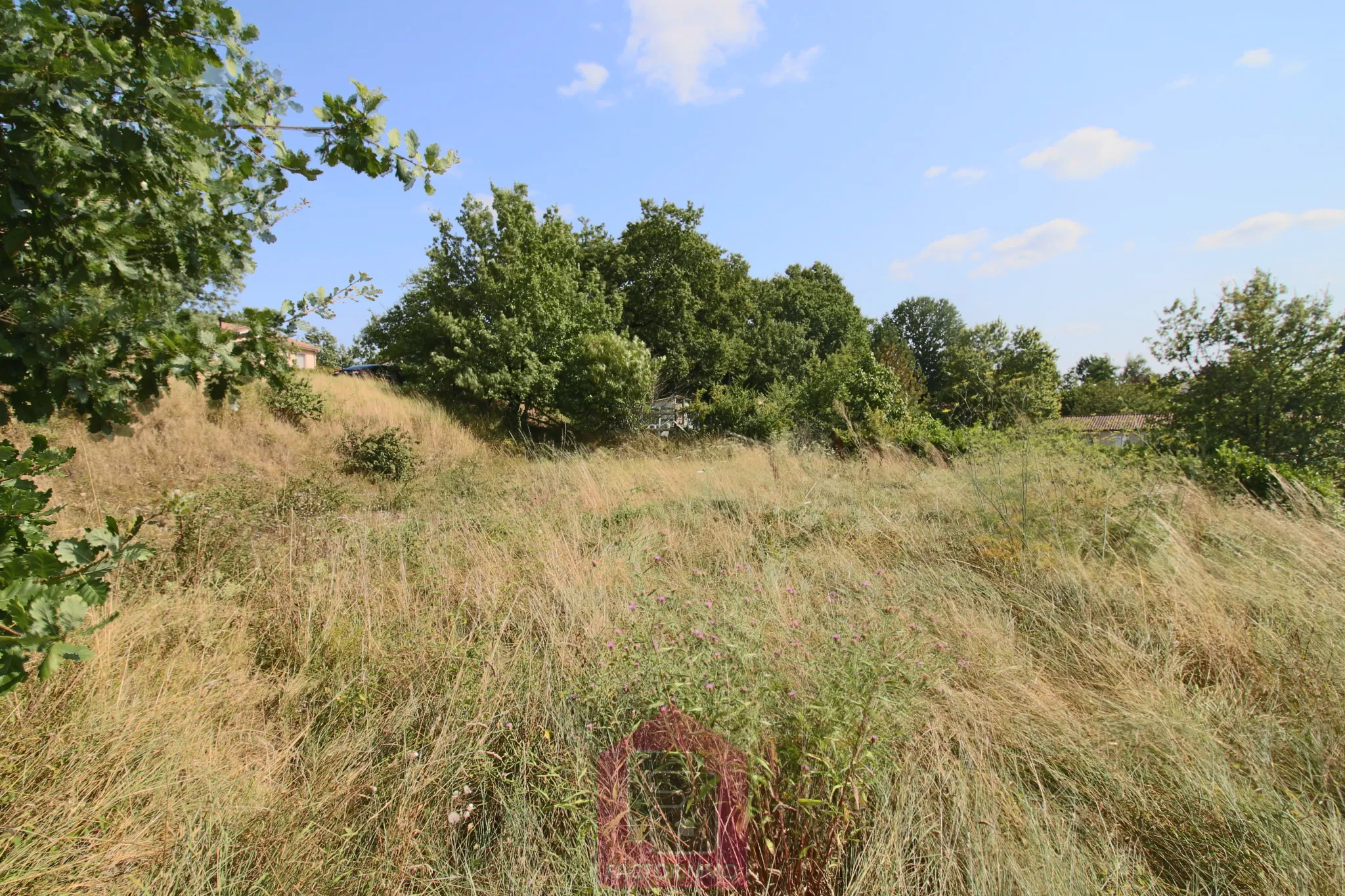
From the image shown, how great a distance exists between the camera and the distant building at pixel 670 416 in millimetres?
17206

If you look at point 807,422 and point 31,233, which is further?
point 807,422

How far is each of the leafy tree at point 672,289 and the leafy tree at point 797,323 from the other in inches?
165

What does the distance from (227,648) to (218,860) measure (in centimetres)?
154

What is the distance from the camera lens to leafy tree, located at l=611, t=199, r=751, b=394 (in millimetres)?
23953

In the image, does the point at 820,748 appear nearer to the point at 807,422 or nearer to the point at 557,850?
the point at 557,850

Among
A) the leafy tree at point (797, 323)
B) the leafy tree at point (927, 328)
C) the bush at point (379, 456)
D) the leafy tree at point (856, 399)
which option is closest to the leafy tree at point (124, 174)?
the bush at point (379, 456)

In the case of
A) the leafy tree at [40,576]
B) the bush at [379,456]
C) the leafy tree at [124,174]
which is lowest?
the bush at [379,456]

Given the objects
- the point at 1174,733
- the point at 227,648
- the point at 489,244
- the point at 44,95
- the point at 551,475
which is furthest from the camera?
the point at 489,244

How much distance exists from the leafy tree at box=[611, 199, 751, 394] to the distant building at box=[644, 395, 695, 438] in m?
3.46

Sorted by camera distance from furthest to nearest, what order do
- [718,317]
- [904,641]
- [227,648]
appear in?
[718,317]
[227,648]
[904,641]

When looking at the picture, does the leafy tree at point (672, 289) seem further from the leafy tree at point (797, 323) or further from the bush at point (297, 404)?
the bush at point (297, 404)

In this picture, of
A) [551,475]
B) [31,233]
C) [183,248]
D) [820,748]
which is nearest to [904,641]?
[820,748]

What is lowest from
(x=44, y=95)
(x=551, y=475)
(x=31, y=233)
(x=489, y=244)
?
(x=551, y=475)

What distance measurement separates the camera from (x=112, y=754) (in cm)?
220
